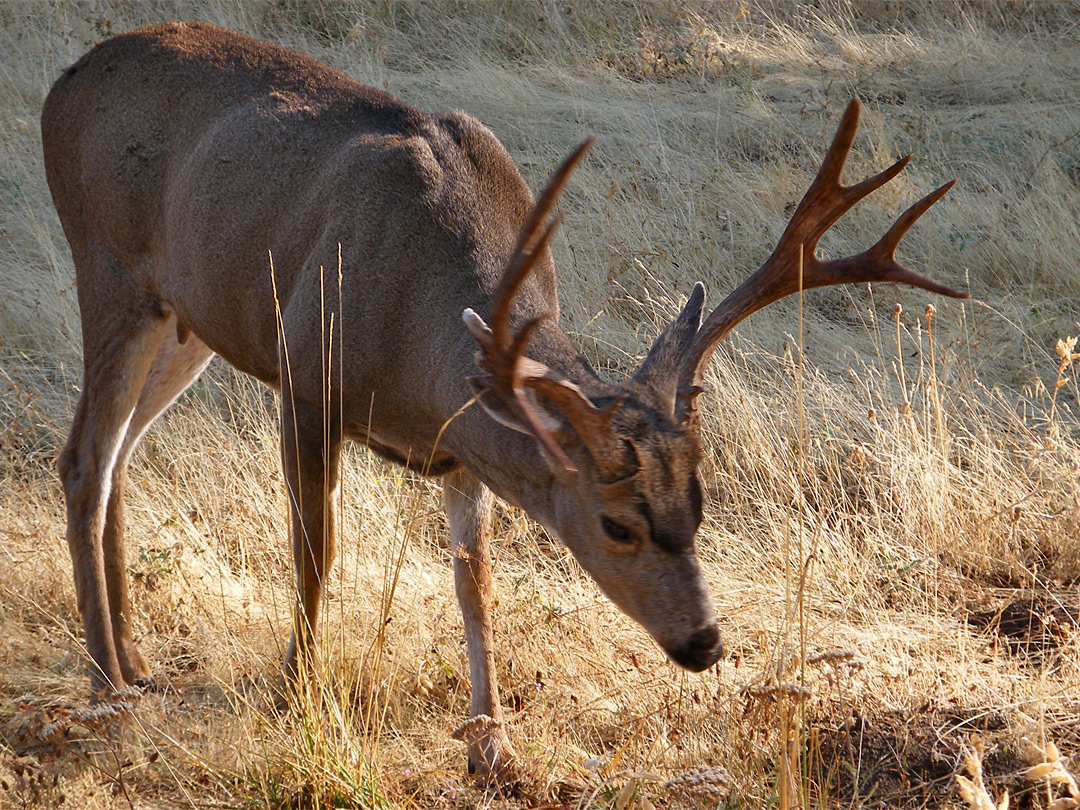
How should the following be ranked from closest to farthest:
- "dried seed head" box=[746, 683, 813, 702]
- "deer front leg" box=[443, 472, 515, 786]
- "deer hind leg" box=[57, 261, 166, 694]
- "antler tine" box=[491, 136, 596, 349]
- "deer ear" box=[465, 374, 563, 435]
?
1. "antler tine" box=[491, 136, 596, 349]
2. "dried seed head" box=[746, 683, 813, 702]
3. "deer ear" box=[465, 374, 563, 435]
4. "deer front leg" box=[443, 472, 515, 786]
5. "deer hind leg" box=[57, 261, 166, 694]

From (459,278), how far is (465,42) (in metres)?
8.72

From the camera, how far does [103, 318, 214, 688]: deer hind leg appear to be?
4.50 metres

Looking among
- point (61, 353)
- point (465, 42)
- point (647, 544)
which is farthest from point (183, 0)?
point (647, 544)

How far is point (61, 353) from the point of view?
666 centimetres

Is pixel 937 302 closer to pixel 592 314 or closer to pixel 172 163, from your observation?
pixel 592 314

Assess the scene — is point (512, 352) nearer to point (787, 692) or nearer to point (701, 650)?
point (701, 650)

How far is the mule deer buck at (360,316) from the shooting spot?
3.17 meters

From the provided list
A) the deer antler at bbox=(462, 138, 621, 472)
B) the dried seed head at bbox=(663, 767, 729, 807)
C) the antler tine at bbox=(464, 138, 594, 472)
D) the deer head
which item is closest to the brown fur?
the deer head

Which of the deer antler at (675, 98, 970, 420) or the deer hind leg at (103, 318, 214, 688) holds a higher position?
the deer antler at (675, 98, 970, 420)

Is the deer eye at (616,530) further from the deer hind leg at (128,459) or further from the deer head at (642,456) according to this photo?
the deer hind leg at (128,459)

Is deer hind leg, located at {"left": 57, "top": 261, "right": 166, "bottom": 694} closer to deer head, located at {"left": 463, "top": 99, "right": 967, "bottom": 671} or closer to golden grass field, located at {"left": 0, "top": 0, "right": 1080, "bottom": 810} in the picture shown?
golden grass field, located at {"left": 0, "top": 0, "right": 1080, "bottom": 810}

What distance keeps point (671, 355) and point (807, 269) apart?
0.49 m

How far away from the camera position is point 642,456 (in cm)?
311

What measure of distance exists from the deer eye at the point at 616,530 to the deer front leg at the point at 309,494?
1.11 m
